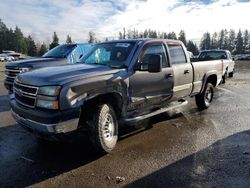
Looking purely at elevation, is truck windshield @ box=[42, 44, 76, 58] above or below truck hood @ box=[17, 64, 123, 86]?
above

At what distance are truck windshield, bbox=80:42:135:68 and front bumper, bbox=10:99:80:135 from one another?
61.9 inches

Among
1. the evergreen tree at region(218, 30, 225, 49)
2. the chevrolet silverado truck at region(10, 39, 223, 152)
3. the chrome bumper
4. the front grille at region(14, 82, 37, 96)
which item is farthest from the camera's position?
the evergreen tree at region(218, 30, 225, 49)

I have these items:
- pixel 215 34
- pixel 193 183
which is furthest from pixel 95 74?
pixel 215 34

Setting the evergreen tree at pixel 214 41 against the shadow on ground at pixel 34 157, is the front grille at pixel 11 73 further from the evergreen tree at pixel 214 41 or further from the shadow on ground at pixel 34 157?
the evergreen tree at pixel 214 41

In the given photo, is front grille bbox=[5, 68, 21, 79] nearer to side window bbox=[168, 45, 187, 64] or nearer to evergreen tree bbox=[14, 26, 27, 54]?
side window bbox=[168, 45, 187, 64]

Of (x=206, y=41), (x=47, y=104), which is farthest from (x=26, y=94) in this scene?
(x=206, y=41)

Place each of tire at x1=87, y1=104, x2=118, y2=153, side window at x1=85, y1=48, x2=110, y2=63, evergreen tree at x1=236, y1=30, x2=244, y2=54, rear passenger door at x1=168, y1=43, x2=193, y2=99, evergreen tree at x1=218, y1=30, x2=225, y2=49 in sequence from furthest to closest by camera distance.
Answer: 1. evergreen tree at x1=218, y1=30, x2=225, y2=49
2. evergreen tree at x1=236, y1=30, x2=244, y2=54
3. rear passenger door at x1=168, y1=43, x2=193, y2=99
4. side window at x1=85, y1=48, x2=110, y2=63
5. tire at x1=87, y1=104, x2=118, y2=153

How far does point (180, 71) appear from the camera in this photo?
6.68 m

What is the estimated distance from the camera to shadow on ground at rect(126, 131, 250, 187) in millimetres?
3893

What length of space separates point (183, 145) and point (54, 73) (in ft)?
9.12

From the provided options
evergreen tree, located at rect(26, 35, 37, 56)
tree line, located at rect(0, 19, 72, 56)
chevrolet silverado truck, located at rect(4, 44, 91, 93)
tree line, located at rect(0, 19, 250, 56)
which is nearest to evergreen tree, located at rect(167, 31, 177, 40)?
tree line, located at rect(0, 19, 250, 56)

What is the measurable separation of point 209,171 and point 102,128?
1820mm

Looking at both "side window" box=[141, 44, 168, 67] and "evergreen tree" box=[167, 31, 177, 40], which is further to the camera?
"evergreen tree" box=[167, 31, 177, 40]

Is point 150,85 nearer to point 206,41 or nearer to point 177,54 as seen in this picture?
point 177,54
